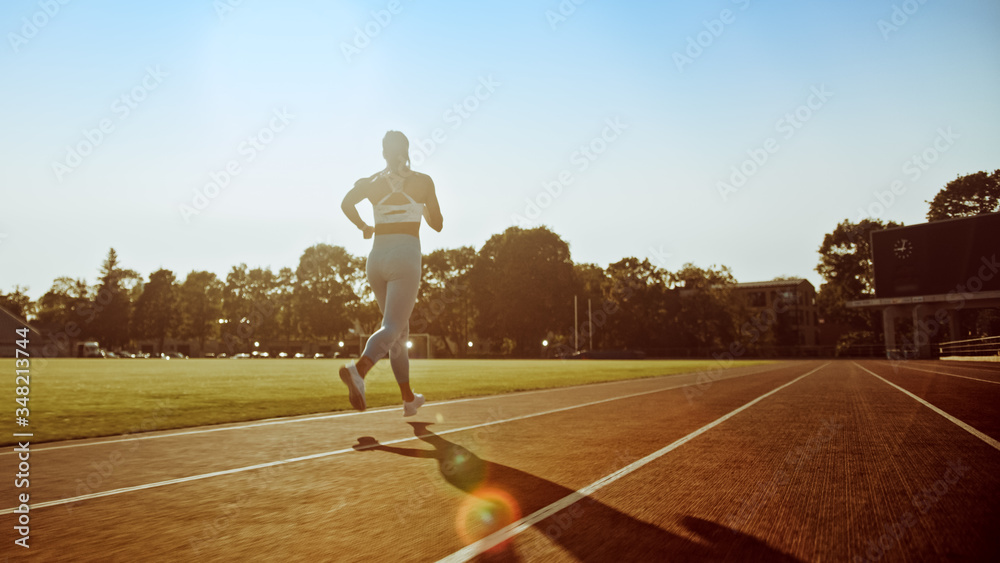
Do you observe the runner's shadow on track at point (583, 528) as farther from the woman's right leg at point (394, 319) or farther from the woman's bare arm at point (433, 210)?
the woman's bare arm at point (433, 210)

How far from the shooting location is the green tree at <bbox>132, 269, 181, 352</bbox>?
112m

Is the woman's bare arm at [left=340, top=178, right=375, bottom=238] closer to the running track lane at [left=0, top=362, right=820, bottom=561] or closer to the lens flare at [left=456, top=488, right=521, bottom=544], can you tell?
the running track lane at [left=0, top=362, right=820, bottom=561]

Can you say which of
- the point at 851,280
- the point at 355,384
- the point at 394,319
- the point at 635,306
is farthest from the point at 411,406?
the point at 851,280

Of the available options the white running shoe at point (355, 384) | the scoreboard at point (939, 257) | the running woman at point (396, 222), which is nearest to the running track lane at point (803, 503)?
the white running shoe at point (355, 384)

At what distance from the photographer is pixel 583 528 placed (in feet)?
9.39

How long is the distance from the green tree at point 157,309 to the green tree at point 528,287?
63065 mm

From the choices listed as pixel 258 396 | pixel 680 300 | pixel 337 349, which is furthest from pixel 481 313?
pixel 258 396

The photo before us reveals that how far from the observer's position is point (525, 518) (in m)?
3.06

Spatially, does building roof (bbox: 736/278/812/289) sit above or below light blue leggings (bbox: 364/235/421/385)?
above

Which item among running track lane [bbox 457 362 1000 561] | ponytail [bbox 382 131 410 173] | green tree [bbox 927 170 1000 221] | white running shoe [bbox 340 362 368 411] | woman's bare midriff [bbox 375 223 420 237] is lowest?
running track lane [bbox 457 362 1000 561]

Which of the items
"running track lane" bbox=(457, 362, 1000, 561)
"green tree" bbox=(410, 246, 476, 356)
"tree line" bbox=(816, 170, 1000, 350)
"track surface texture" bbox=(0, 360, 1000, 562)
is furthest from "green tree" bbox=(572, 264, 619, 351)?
"running track lane" bbox=(457, 362, 1000, 561)

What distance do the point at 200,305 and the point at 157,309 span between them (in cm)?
854

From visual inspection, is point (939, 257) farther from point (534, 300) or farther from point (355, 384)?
point (355, 384)

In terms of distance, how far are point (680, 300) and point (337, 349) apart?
63.1 m
